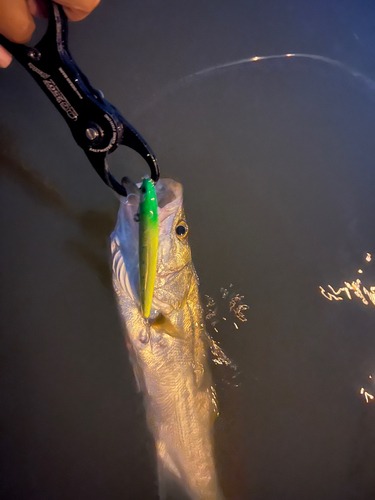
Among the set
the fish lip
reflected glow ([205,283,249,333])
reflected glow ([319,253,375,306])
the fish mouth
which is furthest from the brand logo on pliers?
reflected glow ([319,253,375,306])

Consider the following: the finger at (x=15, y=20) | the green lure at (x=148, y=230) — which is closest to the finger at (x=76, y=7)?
the finger at (x=15, y=20)

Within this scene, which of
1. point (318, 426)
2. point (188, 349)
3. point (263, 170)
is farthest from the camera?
point (263, 170)

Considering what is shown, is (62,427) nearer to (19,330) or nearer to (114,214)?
(19,330)

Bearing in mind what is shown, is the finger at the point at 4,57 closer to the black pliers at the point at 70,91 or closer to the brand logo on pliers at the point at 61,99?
the black pliers at the point at 70,91

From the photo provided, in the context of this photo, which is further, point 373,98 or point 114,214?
point 373,98

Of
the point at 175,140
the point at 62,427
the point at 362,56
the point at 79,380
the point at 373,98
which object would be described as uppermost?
the point at 362,56

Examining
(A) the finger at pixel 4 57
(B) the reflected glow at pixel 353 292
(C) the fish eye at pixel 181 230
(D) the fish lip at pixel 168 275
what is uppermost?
(A) the finger at pixel 4 57

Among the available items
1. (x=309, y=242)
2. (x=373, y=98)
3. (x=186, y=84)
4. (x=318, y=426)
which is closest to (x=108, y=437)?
(x=318, y=426)
